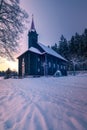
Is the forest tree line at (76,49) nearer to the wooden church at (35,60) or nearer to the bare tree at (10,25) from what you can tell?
the wooden church at (35,60)

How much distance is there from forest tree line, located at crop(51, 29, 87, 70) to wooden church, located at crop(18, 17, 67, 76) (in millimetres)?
23567

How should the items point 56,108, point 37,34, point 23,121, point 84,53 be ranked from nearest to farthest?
point 23,121, point 56,108, point 37,34, point 84,53

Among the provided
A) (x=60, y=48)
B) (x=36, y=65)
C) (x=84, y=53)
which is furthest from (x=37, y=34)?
(x=60, y=48)

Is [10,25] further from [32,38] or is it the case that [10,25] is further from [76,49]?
[76,49]

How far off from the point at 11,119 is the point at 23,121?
0.45 meters

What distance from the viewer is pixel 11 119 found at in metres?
5.11

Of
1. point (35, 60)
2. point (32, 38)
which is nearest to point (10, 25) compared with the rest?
point (35, 60)

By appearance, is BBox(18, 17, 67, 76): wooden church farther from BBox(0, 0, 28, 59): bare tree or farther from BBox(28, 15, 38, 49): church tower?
BBox(0, 0, 28, 59): bare tree

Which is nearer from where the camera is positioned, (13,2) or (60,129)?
(60,129)

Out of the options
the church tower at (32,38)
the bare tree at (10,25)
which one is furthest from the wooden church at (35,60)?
the bare tree at (10,25)

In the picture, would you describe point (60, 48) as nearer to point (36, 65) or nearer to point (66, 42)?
point (66, 42)

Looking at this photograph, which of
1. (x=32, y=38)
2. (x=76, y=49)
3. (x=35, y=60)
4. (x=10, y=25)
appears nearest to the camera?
(x=10, y=25)

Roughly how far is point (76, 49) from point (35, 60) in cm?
4181

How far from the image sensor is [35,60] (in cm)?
4016
